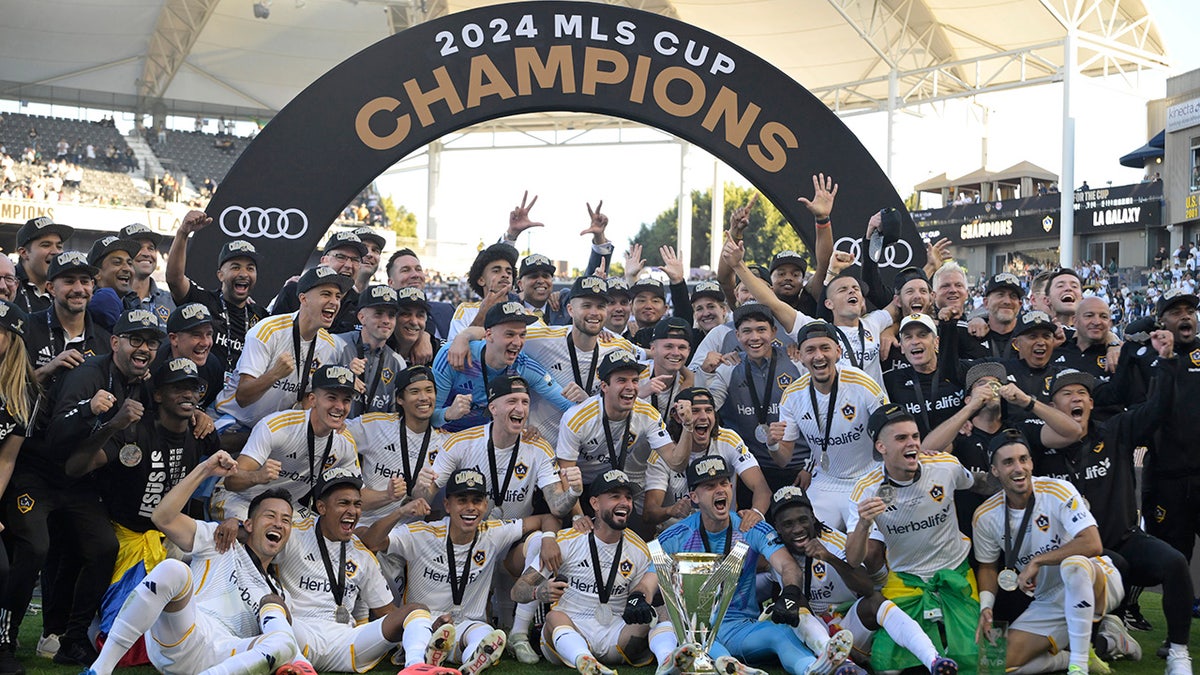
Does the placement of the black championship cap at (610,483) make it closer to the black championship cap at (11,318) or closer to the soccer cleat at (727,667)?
the soccer cleat at (727,667)

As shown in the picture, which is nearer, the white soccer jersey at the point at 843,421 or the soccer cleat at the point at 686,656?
the soccer cleat at the point at 686,656

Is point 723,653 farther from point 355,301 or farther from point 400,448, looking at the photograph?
point 355,301

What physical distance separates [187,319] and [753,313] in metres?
3.80

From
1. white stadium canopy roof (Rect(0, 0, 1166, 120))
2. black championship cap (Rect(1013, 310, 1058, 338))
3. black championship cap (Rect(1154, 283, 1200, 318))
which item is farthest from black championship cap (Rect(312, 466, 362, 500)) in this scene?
white stadium canopy roof (Rect(0, 0, 1166, 120))

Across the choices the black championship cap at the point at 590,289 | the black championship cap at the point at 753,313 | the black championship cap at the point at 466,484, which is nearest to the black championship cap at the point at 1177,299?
the black championship cap at the point at 753,313

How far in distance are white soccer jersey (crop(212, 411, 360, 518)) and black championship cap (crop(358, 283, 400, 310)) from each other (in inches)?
36.3

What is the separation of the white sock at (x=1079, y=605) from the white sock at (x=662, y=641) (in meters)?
2.22

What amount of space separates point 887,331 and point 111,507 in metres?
5.40

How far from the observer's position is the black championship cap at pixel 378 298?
773cm

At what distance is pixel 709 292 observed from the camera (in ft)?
31.0

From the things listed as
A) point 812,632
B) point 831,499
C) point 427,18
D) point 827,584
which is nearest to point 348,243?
point 831,499

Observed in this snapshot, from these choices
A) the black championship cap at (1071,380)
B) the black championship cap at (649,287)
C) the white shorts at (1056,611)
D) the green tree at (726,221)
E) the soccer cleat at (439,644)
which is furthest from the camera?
the green tree at (726,221)

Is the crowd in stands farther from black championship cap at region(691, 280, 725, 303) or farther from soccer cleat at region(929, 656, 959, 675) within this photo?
black championship cap at region(691, 280, 725, 303)

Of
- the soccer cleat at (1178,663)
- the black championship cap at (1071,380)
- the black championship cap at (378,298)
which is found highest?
the black championship cap at (378,298)
